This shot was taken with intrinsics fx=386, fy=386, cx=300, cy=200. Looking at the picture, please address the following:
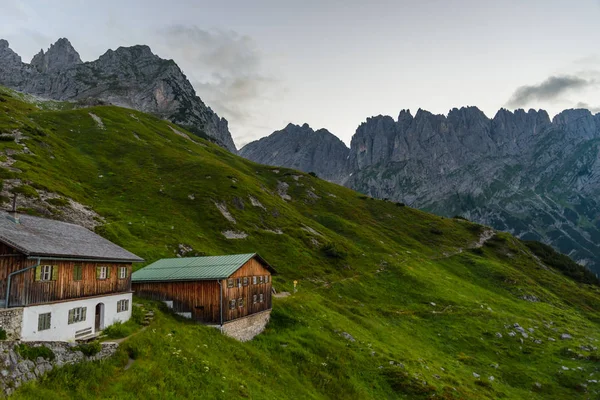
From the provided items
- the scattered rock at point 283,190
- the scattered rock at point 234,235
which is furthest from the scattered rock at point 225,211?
the scattered rock at point 283,190

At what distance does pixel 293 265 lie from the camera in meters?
76.6

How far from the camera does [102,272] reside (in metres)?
34.0

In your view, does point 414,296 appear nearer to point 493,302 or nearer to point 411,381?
point 493,302

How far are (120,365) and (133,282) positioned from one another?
2020cm

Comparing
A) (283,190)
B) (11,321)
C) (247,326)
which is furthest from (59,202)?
(283,190)

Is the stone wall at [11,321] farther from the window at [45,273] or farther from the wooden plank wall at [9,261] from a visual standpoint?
the window at [45,273]

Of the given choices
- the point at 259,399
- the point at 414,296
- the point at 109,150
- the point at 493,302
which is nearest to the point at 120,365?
the point at 259,399

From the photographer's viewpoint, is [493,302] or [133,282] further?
[493,302]

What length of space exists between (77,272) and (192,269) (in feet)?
47.3

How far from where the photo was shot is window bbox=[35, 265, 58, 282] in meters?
26.5

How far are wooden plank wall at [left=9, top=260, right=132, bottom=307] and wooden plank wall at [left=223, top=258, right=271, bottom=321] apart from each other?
393 inches

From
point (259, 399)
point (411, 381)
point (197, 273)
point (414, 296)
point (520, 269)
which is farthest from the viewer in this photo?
point (520, 269)

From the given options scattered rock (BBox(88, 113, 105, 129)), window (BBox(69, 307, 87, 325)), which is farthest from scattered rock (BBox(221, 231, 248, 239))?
scattered rock (BBox(88, 113, 105, 129))

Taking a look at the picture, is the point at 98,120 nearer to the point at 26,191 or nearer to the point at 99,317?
the point at 26,191
